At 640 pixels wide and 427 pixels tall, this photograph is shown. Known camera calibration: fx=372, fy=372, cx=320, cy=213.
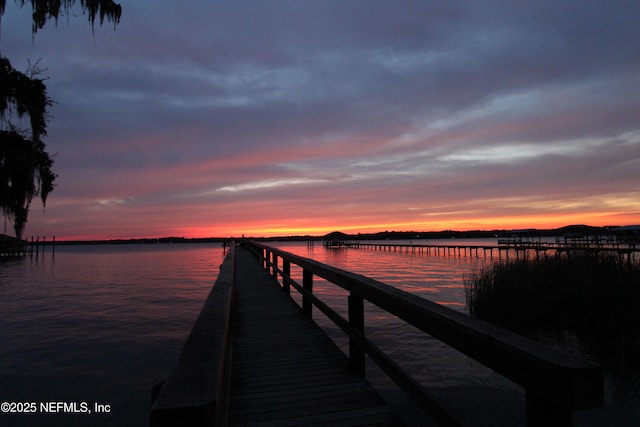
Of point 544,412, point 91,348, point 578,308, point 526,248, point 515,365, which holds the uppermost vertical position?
point 515,365

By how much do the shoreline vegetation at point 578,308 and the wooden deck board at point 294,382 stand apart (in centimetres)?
598

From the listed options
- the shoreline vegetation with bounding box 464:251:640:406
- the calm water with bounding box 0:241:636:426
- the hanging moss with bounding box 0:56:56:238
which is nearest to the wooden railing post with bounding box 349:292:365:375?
the calm water with bounding box 0:241:636:426

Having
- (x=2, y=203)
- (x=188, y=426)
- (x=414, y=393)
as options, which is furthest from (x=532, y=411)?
(x=2, y=203)

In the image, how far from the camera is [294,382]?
4.18 metres

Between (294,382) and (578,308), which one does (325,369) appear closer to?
(294,382)

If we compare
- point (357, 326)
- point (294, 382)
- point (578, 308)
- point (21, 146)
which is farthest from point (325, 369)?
point (21, 146)

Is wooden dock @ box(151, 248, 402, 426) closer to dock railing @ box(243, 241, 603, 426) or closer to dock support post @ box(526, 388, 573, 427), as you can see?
dock railing @ box(243, 241, 603, 426)

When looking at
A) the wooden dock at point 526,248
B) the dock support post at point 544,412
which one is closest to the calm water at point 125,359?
the dock support post at point 544,412

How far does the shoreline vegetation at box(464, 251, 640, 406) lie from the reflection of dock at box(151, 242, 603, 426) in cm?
601

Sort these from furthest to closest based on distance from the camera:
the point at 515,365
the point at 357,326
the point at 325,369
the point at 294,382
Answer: the point at 325,369
the point at 357,326
the point at 294,382
the point at 515,365

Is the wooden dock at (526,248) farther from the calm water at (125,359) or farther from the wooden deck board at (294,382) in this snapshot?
the wooden deck board at (294,382)

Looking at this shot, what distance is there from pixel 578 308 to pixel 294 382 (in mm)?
9433

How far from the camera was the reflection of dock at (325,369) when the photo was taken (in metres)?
1.59

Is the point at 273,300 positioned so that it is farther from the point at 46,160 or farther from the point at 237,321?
the point at 46,160
